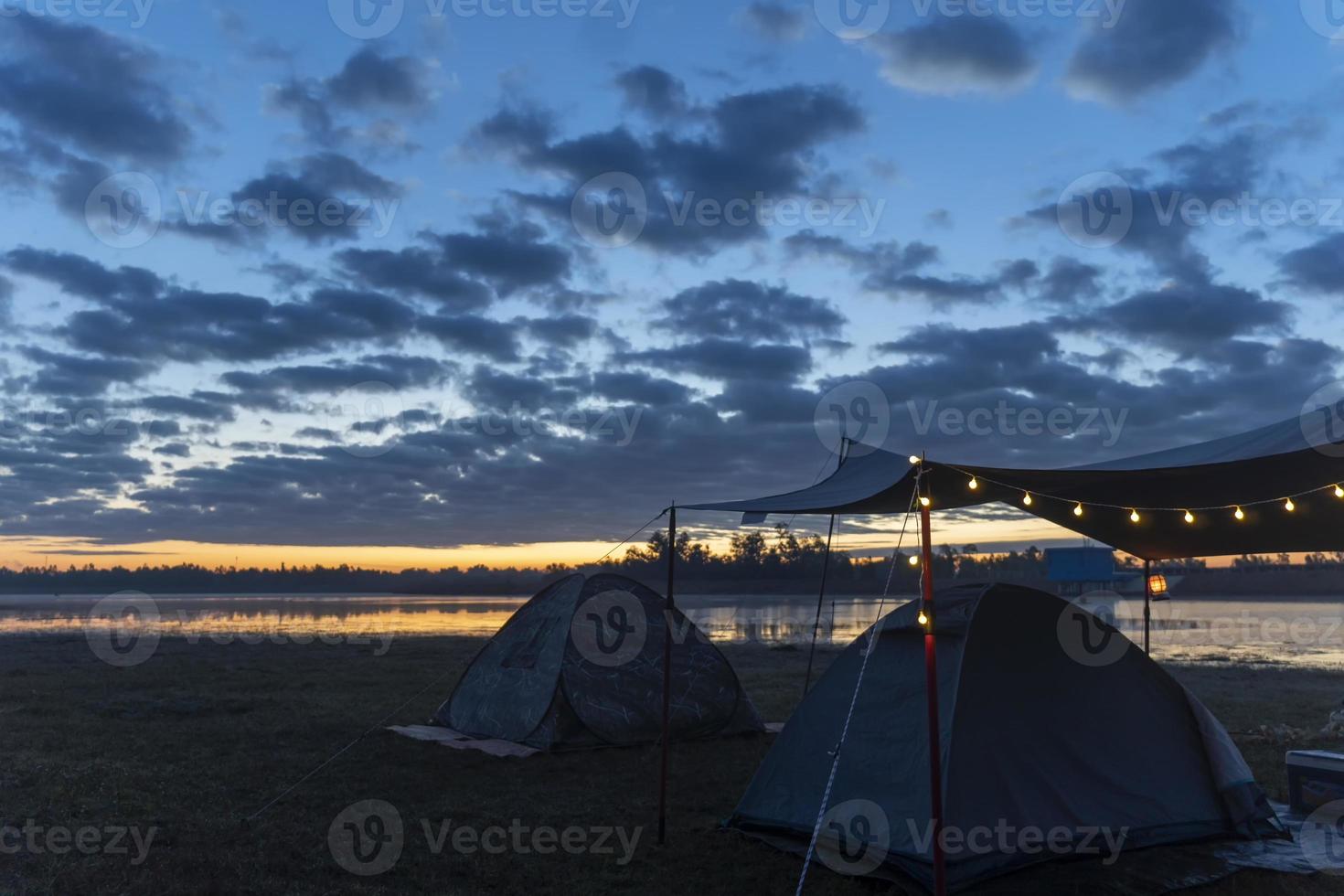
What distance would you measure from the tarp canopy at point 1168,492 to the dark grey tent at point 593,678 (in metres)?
3.65

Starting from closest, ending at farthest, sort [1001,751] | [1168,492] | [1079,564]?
1. [1001,751]
2. [1168,492]
3. [1079,564]

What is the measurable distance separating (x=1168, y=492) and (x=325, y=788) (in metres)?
8.21

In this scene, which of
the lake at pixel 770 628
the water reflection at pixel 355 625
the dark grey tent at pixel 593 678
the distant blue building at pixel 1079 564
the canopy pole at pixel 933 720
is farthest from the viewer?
the distant blue building at pixel 1079 564

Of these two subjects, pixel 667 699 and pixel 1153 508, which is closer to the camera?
pixel 667 699

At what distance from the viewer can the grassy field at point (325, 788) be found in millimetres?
6609

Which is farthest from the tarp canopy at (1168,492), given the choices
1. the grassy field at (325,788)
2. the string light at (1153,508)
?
the grassy field at (325,788)

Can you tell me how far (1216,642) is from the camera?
95.8 ft

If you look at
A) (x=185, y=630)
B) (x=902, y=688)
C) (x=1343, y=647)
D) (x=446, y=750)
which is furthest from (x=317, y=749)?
(x=1343, y=647)

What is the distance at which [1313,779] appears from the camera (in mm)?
7957

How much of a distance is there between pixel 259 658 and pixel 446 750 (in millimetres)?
13185

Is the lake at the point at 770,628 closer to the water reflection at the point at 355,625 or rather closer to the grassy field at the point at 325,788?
the water reflection at the point at 355,625

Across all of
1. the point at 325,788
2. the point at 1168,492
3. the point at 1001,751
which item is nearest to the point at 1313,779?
the point at 1168,492

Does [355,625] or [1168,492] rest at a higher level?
[1168,492]

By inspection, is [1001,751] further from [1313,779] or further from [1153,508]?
[1313,779]
